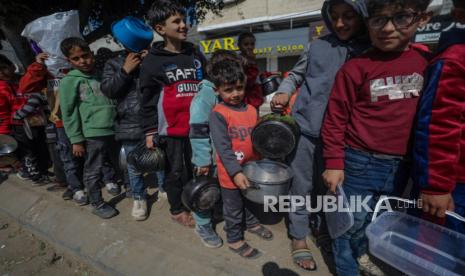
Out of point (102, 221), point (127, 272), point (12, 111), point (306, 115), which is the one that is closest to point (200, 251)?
point (127, 272)

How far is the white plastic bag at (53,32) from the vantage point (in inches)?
122

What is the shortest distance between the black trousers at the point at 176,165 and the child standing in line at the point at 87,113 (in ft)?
2.67

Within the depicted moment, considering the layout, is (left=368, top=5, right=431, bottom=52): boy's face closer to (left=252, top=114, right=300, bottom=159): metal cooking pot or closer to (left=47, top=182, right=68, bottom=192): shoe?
(left=252, top=114, right=300, bottom=159): metal cooking pot

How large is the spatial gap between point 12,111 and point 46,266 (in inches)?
100

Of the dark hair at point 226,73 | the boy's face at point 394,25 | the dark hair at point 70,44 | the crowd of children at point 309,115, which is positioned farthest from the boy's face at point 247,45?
the boy's face at point 394,25

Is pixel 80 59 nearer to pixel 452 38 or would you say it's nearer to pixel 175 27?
pixel 175 27

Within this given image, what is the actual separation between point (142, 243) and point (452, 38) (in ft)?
8.71

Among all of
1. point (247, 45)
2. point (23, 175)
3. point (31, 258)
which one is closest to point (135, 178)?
point (31, 258)

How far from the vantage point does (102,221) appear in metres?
2.84

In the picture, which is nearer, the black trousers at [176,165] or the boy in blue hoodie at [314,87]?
the boy in blue hoodie at [314,87]

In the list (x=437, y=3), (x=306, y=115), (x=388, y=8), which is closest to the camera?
(x=388, y=8)

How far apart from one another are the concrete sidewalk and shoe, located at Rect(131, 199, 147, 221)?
2.4 inches

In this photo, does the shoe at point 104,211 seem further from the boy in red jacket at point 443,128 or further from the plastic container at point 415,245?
the boy in red jacket at point 443,128

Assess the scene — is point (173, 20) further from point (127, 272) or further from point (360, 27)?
point (127, 272)
